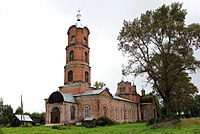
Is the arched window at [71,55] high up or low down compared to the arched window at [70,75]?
up

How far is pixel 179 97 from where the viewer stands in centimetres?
4159

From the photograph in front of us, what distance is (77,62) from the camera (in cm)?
4066

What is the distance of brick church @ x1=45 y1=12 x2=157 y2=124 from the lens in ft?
120

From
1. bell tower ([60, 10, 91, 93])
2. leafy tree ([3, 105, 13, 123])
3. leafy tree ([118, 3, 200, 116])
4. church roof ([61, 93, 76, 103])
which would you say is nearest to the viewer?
leafy tree ([118, 3, 200, 116])

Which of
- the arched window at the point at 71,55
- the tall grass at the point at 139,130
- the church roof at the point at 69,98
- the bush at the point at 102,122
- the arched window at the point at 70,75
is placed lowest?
the bush at the point at 102,122

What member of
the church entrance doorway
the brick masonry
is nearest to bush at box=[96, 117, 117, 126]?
the brick masonry

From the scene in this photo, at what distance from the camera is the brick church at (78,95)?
120ft

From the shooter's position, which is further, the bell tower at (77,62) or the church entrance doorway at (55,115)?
the bell tower at (77,62)

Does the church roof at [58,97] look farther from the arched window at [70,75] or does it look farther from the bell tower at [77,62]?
the arched window at [70,75]

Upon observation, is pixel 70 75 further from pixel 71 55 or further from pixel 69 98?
pixel 69 98

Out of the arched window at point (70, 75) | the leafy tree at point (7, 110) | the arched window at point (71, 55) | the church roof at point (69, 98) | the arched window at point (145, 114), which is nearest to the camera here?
the church roof at point (69, 98)

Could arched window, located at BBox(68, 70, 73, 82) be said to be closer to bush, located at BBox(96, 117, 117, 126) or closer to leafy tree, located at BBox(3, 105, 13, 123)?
bush, located at BBox(96, 117, 117, 126)

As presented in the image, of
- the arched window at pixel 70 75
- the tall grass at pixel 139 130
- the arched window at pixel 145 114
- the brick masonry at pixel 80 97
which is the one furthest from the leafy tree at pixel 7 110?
the tall grass at pixel 139 130

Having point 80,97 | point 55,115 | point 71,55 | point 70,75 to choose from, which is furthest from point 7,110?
point 80,97
